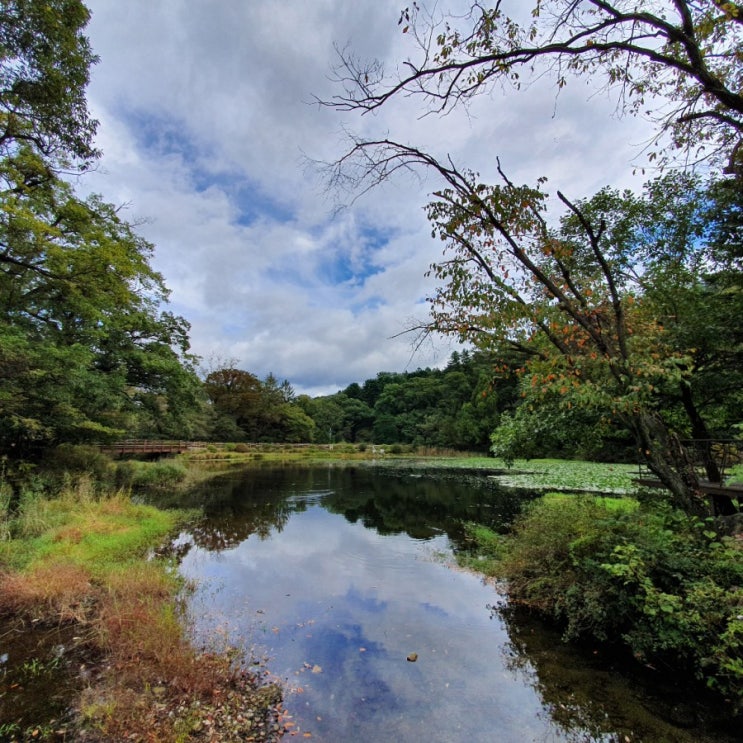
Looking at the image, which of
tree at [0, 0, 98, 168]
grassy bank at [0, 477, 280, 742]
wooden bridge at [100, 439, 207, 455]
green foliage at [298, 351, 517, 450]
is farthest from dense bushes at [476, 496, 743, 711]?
green foliage at [298, 351, 517, 450]

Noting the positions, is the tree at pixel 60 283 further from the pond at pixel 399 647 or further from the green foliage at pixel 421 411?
the green foliage at pixel 421 411

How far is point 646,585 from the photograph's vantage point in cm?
485

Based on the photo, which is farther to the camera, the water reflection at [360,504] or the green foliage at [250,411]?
the green foliage at [250,411]

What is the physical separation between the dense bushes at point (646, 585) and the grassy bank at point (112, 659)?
4.49 meters

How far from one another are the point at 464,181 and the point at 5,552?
10.4 metres

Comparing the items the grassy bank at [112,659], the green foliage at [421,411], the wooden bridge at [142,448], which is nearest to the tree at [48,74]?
the grassy bank at [112,659]

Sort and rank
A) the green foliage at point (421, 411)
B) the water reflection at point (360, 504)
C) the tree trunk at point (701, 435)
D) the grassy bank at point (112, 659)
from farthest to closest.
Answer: the green foliage at point (421, 411) → the water reflection at point (360, 504) → the tree trunk at point (701, 435) → the grassy bank at point (112, 659)

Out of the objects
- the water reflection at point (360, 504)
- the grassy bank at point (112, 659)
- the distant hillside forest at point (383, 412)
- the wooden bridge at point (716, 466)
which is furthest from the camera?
the distant hillside forest at point (383, 412)

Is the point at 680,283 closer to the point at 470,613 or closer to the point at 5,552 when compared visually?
the point at 470,613

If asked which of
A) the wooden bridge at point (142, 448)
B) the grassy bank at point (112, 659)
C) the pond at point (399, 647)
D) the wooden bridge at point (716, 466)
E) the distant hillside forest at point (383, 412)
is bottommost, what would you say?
the pond at point (399, 647)

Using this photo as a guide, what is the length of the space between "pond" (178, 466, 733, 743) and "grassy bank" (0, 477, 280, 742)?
65cm

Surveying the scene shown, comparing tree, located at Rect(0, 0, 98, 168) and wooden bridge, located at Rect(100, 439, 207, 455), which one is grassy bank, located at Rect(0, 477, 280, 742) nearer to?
tree, located at Rect(0, 0, 98, 168)

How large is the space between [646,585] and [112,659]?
6573 millimetres

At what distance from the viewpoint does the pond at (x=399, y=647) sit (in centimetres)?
434
